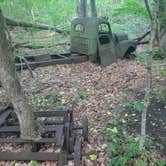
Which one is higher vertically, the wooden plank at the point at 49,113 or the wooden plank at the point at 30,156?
the wooden plank at the point at 49,113

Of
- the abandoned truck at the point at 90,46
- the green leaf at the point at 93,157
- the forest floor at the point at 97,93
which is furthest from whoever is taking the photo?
the abandoned truck at the point at 90,46

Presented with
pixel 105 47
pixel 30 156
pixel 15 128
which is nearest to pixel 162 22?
pixel 105 47

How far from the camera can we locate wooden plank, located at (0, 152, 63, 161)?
11.0ft

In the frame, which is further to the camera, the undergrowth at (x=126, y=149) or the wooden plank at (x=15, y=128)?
the wooden plank at (x=15, y=128)

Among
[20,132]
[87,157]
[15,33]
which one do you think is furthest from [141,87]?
[15,33]

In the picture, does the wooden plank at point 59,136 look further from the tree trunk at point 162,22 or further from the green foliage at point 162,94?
the tree trunk at point 162,22

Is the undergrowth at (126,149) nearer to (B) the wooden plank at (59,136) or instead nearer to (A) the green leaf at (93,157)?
(A) the green leaf at (93,157)

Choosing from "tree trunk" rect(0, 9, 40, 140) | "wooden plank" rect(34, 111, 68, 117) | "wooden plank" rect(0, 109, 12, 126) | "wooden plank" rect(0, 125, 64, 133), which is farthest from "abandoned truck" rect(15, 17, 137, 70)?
"tree trunk" rect(0, 9, 40, 140)

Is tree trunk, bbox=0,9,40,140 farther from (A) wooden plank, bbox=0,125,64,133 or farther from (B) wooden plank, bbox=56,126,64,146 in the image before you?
(B) wooden plank, bbox=56,126,64,146

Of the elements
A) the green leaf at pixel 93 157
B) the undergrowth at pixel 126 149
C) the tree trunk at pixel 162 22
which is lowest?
the green leaf at pixel 93 157

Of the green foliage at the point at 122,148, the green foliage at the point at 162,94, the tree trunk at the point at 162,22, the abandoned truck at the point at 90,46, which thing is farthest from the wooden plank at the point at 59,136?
the tree trunk at the point at 162,22

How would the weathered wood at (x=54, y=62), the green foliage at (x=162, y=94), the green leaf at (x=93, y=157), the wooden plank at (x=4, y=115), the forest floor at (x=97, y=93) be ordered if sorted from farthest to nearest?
the weathered wood at (x=54, y=62), the green foliage at (x=162, y=94), the forest floor at (x=97, y=93), the wooden plank at (x=4, y=115), the green leaf at (x=93, y=157)

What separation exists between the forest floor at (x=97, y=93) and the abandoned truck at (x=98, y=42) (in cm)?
34

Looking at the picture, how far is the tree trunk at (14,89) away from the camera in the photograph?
3.04 m
